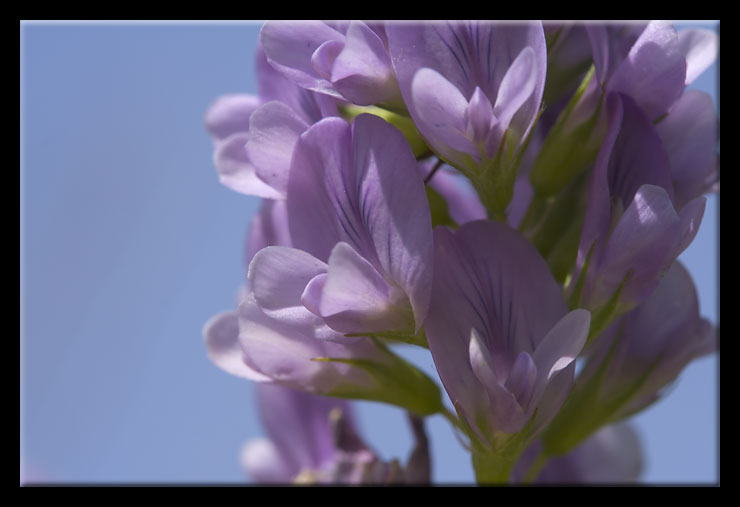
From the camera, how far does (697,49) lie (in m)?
0.82

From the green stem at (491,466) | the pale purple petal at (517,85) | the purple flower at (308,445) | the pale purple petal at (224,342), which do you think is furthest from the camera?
the purple flower at (308,445)

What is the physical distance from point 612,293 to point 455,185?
0.34 metres

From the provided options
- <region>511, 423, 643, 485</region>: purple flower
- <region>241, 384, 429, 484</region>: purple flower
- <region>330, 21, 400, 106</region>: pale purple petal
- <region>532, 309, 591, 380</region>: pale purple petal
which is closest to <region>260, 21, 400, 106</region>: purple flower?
<region>330, 21, 400, 106</region>: pale purple petal

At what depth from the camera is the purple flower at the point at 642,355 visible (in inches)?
34.8

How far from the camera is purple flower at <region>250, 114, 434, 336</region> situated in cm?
67

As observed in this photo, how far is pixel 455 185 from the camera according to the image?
3.38ft

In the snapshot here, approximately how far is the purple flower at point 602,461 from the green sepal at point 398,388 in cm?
31

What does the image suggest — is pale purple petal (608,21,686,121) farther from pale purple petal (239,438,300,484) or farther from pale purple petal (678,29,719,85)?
pale purple petal (239,438,300,484)

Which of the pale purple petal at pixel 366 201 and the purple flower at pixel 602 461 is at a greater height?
the pale purple petal at pixel 366 201

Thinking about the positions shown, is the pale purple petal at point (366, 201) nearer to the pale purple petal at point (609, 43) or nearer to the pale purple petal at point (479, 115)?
the pale purple petal at point (479, 115)

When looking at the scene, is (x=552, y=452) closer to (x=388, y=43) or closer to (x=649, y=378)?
(x=649, y=378)

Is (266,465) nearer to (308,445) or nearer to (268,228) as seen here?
(308,445)

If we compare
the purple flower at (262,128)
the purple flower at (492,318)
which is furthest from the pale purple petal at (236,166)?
the purple flower at (492,318)
